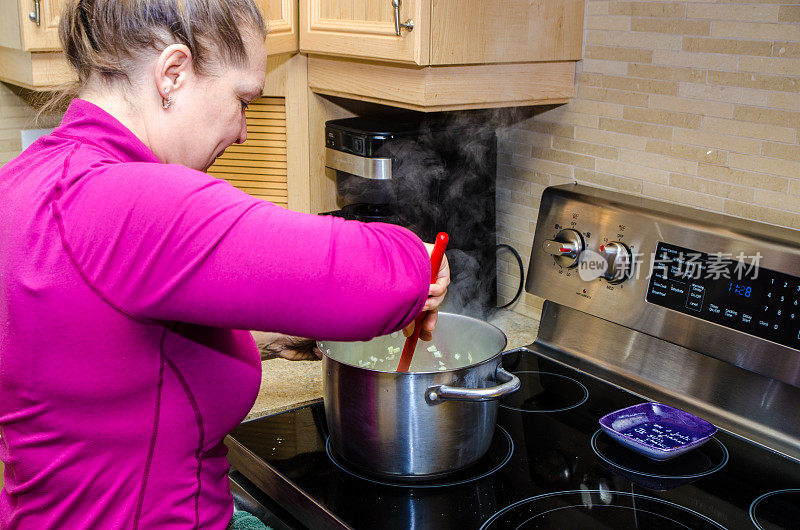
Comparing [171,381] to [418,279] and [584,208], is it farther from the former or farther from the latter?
[584,208]

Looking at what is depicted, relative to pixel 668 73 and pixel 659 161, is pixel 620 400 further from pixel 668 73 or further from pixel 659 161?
pixel 668 73

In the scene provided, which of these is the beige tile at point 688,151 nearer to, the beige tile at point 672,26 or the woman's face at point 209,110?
the beige tile at point 672,26

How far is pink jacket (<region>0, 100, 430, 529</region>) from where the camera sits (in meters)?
0.61

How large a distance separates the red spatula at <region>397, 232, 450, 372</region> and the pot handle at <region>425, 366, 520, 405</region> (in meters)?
0.07

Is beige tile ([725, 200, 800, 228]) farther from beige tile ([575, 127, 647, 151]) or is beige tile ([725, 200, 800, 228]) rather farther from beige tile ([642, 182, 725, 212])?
beige tile ([575, 127, 647, 151])

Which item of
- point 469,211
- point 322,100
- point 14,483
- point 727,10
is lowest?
point 14,483

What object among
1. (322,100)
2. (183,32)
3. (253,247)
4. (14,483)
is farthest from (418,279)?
(322,100)

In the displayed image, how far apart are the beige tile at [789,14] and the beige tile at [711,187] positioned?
0.26 m

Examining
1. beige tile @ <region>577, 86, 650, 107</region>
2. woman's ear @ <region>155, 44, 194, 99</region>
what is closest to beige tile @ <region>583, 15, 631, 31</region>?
beige tile @ <region>577, 86, 650, 107</region>

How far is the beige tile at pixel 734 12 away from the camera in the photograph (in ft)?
3.84

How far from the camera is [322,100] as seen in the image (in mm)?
1774

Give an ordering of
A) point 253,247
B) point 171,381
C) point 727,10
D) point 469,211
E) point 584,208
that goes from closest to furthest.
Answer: point 253,247 → point 171,381 → point 727,10 → point 584,208 → point 469,211

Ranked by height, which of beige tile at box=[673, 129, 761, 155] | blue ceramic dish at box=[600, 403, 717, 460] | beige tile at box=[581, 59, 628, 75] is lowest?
blue ceramic dish at box=[600, 403, 717, 460]

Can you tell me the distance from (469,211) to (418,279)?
1.02m
